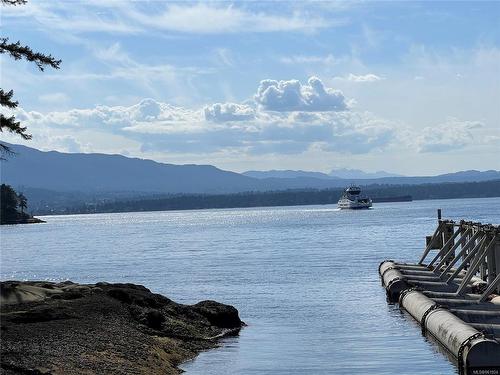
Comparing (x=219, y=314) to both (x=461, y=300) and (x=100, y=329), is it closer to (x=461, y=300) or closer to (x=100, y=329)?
(x=100, y=329)

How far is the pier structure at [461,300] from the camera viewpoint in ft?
94.0

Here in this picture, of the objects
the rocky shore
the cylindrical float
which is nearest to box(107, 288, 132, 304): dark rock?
the rocky shore

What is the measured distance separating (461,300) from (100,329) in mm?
16057

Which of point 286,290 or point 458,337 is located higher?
point 458,337

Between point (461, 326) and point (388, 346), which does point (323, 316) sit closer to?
point (388, 346)

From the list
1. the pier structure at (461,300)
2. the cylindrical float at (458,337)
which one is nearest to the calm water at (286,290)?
the cylindrical float at (458,337)

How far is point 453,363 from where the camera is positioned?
32656mm

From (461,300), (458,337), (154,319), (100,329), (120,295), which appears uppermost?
(120,295)

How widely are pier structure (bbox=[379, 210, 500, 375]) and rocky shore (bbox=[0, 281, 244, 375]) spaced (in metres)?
8.75

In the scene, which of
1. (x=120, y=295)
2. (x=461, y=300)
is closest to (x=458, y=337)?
(x=461, y=300)

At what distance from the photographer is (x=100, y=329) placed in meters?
32.5

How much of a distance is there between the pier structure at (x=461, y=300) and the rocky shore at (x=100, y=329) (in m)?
8.75

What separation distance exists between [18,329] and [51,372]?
16.0 feet

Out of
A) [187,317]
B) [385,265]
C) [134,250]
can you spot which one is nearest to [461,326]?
[187,317]
